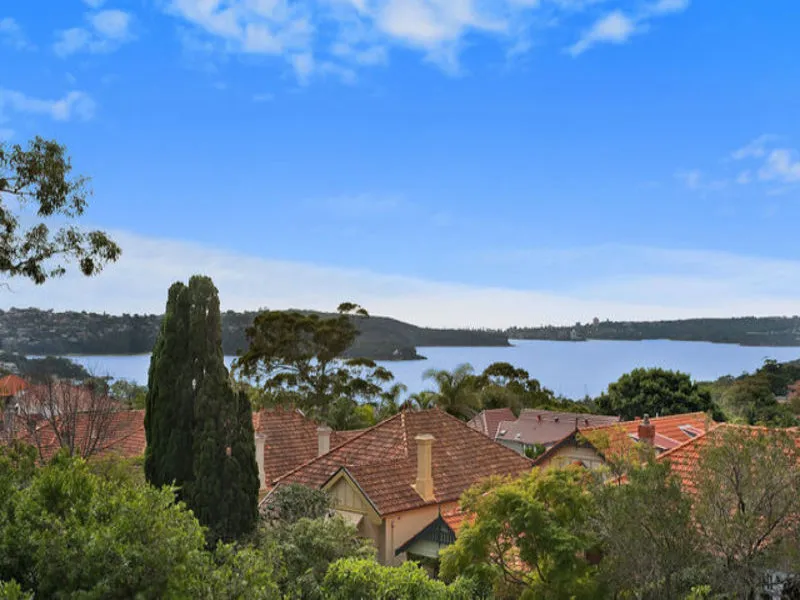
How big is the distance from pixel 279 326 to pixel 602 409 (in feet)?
103

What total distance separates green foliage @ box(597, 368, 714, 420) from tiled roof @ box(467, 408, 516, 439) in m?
9.49

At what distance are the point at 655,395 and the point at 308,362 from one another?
2866cm

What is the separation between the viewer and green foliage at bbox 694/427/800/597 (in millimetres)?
11492

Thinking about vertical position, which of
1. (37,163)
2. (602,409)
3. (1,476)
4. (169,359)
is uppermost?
(37,163)

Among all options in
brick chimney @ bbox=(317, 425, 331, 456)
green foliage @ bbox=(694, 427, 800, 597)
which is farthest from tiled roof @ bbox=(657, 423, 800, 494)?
brick chimney @ bbox=(317, 425, 331, 456)

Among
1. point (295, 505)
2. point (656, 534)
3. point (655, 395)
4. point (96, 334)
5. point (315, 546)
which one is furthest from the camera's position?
point (655, 395)

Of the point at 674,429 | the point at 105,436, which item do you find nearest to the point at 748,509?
the point at 674,429

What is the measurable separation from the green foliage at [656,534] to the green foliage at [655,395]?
50.4 meters

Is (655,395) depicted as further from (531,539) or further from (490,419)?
(531,539)

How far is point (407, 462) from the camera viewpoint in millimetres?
23047

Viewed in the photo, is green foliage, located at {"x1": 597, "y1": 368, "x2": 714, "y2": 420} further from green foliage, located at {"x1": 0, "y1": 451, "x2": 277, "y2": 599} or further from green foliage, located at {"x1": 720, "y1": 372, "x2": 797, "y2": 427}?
green foliage, located at {"x1": 0, "y1": 451, "x2": 277, "y2": 599}

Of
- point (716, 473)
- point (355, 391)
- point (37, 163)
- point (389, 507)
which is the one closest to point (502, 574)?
point (716, 473)

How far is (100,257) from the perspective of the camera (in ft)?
50.7

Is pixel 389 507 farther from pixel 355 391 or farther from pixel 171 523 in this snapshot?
pixel 355 391
